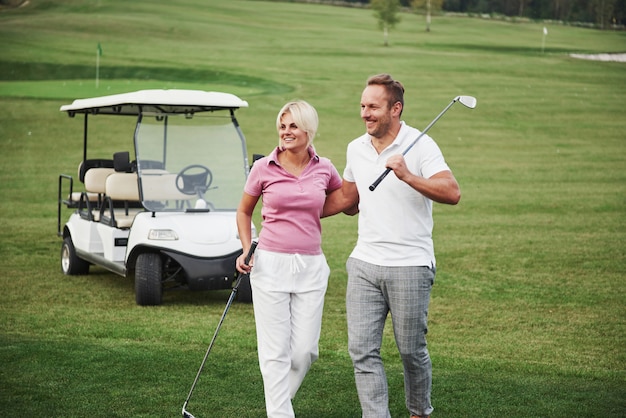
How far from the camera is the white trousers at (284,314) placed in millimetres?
4605

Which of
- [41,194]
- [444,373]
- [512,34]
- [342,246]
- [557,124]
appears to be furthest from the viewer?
[512,34]

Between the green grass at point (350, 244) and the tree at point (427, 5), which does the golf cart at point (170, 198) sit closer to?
the green grass at point (350, 244)

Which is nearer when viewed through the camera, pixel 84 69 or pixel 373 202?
pixel 373 202

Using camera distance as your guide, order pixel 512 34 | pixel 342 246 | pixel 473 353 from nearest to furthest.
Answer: pixel 473 353 < pixel 342 246 < pixel 512 34

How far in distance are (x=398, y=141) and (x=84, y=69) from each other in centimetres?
3016

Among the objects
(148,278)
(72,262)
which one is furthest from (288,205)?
(72,262)

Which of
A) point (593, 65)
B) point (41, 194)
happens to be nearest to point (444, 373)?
point (41, 194)

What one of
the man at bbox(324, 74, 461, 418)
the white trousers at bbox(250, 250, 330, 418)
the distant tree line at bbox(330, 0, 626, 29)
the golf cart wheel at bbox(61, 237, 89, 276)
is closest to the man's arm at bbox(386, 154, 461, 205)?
the man at bbox(324, 74, 461, 418)

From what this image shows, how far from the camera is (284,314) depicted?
463 cm

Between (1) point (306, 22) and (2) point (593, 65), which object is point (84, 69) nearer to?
(2) point (593, 65)

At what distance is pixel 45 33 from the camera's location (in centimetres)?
4188

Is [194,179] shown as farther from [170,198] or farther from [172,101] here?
[172,101]

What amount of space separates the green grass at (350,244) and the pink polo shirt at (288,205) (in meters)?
1.16

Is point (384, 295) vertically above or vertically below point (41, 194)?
above
